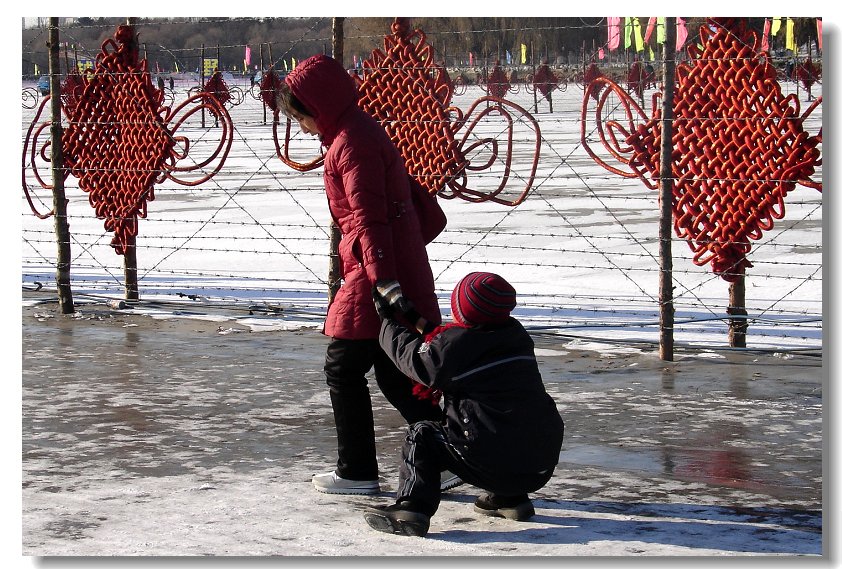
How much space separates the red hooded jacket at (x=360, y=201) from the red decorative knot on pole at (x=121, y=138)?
5.41 meters

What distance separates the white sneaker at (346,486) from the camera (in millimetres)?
5367

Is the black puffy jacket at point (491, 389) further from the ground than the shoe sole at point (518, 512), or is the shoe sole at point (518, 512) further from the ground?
the black puffy jacket at point (491, 389)

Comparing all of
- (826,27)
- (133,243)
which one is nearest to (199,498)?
(826,27)

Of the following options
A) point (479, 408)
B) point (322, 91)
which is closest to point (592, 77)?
point (322, 91)

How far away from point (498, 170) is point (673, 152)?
13379 mm

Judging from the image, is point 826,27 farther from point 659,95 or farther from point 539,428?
point 659,95

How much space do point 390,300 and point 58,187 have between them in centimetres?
613

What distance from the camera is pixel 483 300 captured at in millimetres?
4715

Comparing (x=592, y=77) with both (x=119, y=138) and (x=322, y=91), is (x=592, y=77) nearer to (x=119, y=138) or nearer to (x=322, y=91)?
(x=119, y=138)

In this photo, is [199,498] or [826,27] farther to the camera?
[826,27]

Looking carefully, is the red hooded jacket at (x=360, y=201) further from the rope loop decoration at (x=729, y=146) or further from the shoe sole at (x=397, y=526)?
Answer: the rope loop decoration at (x=729, y=146)

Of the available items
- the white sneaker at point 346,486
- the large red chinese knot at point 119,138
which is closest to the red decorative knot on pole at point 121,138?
the large red chinese knot at point 119,138

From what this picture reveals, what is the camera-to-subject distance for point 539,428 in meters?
4.79

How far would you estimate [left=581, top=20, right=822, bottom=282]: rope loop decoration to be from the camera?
8.10 metres
